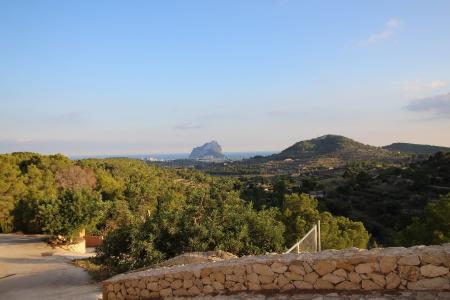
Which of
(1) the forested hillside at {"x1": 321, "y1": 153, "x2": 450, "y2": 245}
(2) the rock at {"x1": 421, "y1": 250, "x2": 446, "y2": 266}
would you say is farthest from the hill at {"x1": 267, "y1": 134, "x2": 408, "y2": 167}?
(2) the rock at {"x1": 421, "y1": 250, "x2": 446, "y2": 266}

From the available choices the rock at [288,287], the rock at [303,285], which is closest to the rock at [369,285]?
the rock at [303,285]

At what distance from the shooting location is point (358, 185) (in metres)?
45.1

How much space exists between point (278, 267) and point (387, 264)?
1.61m

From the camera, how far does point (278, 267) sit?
257 inches

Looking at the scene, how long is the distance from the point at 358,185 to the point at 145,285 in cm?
4034

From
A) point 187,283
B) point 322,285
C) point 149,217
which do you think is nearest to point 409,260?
point 322,285

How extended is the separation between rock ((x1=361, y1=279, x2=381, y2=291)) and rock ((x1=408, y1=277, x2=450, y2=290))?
0.43 meters

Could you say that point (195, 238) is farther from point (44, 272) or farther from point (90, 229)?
point (90, 229)

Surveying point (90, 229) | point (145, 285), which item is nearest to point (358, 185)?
point (90, 229)

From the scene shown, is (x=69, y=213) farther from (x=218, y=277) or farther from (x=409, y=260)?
(x=409, y=260)

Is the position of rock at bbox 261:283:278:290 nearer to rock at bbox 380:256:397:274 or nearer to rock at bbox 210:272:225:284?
rock at bbox 210:272:225:284

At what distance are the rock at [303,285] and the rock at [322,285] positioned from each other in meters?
0.08

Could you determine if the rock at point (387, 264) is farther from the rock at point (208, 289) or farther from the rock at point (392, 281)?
the rock at point (208, 289)

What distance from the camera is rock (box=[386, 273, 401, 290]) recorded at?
5.70 meters
